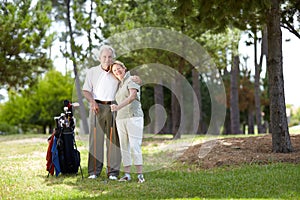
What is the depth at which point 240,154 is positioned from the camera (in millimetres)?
7941

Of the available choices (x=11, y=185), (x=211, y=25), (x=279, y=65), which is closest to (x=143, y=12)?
(x=211, y=25)

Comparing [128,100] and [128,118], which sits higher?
[128,100]

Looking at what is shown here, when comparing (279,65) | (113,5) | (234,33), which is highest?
(113,5)

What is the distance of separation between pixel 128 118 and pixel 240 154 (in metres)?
2.84

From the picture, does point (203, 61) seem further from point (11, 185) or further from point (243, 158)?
point (11, 185)

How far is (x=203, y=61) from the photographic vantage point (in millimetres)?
15039

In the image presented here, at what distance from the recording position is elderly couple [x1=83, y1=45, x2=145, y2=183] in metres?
6.00

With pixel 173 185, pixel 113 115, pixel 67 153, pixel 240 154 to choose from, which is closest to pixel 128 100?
pixel 113 115

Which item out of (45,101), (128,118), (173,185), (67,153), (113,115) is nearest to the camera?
(173,185)

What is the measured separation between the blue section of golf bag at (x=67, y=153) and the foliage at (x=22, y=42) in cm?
688

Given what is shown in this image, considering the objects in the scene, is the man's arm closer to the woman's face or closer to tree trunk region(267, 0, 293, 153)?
the woman's face

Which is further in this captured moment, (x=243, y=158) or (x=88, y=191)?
(x=243, y=158)

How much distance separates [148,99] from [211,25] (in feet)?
57.6

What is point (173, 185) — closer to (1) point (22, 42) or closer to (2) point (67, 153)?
(2) point (67, 153)
